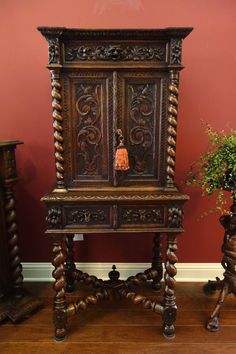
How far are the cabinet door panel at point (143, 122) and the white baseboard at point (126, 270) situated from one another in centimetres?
97

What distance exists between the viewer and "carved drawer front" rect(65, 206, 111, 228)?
1.53m

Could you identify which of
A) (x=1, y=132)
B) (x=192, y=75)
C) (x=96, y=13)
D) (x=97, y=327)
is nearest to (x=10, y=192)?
(x=1, y=132)

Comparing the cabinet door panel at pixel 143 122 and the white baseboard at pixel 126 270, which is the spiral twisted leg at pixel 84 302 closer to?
the white baseboard at pixel 126 270

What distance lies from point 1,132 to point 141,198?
1.22 m

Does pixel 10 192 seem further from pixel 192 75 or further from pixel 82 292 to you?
pixel 192 75

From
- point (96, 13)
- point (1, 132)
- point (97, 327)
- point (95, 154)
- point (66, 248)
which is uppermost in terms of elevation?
point (96, 13)

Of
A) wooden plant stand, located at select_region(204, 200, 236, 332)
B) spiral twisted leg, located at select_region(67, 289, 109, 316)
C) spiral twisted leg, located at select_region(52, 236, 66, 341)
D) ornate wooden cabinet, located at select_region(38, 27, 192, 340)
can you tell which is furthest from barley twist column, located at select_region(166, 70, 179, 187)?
spiral twisted leg, located at select_region(67, 289, 109, 316)

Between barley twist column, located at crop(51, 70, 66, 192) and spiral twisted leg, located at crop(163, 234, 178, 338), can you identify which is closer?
barley twist column, located at crop(51, 70, 66, 192)

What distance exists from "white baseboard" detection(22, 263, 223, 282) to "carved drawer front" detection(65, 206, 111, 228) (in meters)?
0.79

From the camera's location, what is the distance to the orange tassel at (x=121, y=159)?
1.46 m

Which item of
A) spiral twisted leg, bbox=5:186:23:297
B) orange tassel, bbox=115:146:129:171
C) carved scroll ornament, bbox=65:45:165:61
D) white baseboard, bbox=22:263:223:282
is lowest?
white baseboard, bbox=22:263:223:282

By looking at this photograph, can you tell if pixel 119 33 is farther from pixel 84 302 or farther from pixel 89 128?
pixel 84 302

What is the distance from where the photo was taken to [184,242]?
2.18m

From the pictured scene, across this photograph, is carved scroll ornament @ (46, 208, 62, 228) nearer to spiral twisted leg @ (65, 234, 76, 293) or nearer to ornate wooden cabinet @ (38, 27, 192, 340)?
ornate wooden cabinet @ (38, 27, 192, 340)
